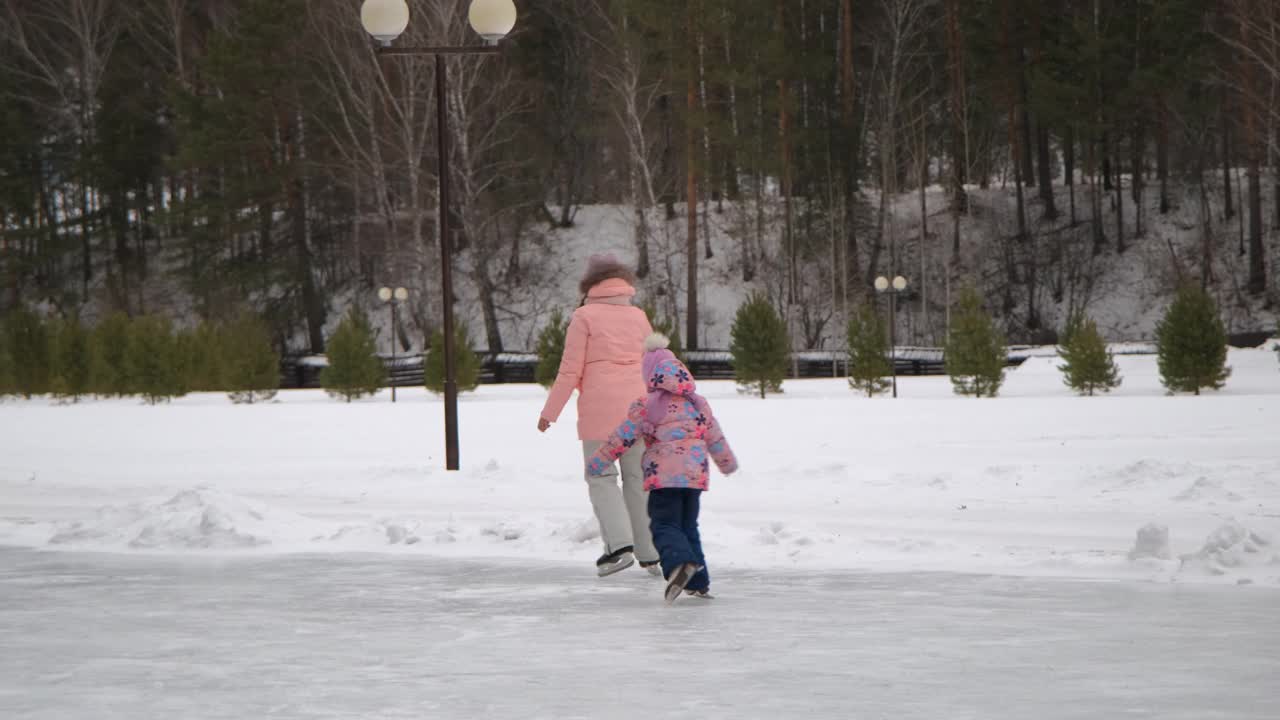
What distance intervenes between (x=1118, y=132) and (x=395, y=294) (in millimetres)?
25554

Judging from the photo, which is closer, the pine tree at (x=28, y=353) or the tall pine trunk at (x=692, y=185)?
the pine tree at (x=28, y=353)

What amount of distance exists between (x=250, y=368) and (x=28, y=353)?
7952mm

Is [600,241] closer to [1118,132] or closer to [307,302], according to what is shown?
[307,302]

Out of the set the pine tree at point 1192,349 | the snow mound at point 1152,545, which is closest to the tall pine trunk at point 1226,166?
the pine tree at point 1192,349

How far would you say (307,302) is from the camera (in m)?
50.1

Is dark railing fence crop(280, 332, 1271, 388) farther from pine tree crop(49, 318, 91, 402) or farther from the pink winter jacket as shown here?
the pink winter jacket

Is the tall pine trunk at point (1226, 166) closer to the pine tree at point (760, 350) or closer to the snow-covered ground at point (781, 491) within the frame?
the pine tree at point (760, 350)

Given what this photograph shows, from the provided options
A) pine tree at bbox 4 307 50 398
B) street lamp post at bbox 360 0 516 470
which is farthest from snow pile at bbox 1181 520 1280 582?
pine tree at bbox 4 307 50 398

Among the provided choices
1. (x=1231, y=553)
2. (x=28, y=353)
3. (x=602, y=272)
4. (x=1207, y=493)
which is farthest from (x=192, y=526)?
(x=28, y=353)

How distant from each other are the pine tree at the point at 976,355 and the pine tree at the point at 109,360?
63.6ft

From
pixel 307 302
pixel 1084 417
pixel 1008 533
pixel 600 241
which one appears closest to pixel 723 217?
pixel 600 241

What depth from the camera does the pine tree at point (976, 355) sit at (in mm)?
29875

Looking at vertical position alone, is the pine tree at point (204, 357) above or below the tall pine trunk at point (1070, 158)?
below

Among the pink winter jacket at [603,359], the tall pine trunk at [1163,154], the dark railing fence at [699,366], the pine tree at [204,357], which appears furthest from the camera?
the tall pine trunk at [1163,154]
